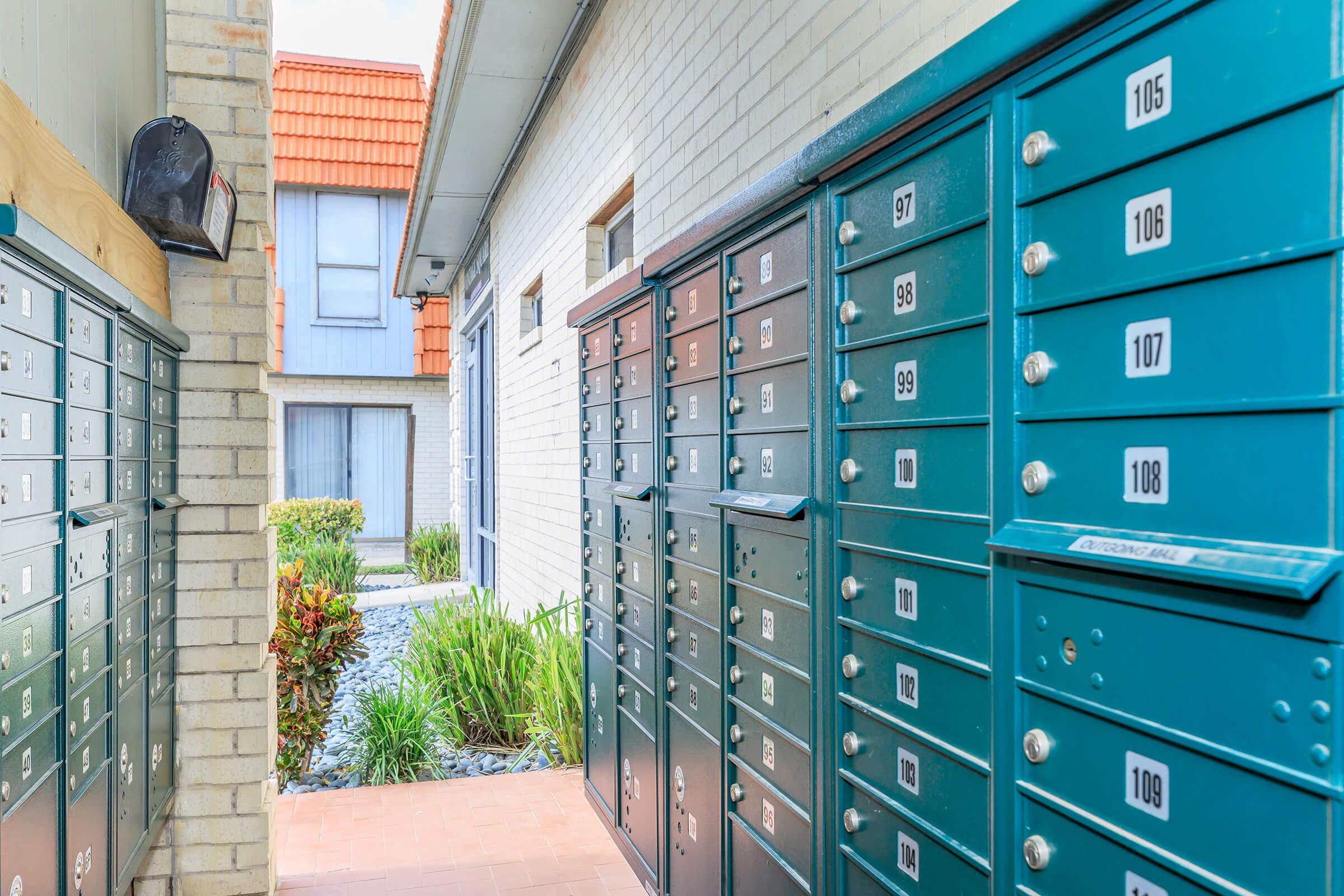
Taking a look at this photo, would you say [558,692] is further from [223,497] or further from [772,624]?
[772,624]

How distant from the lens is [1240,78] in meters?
1.12

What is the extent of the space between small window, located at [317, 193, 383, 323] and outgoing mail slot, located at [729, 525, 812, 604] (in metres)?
12.6

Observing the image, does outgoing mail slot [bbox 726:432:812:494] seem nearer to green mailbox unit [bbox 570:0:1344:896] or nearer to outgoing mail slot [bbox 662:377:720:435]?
green mailbox unit [bbox 570:0:1344:896]

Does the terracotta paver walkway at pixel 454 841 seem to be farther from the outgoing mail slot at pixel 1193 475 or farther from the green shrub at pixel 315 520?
the green shrub at pixel 315 520

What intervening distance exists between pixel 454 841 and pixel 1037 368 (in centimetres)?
356

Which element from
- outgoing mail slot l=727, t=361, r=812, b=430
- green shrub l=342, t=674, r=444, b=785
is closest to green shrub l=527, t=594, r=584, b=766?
green shrub l=342, t=674, r=444, b=785

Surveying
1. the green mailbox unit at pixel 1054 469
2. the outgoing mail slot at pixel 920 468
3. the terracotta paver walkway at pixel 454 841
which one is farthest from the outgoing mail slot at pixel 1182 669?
the terracotta paver walkway at pixel 454 841

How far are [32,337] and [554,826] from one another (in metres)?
3.07

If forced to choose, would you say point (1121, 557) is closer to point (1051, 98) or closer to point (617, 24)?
point (1051, 98)

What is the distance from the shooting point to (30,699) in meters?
1.97

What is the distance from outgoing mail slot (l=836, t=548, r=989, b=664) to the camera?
1.61 m

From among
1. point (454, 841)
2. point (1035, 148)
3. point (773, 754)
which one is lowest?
point (454, 841)

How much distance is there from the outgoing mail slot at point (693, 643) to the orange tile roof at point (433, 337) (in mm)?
11266

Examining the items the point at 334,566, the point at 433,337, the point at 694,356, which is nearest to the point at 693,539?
the point at 694,356
